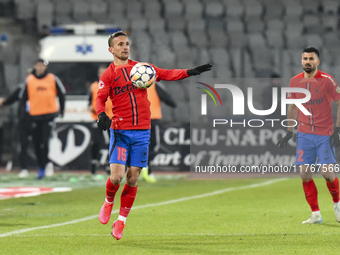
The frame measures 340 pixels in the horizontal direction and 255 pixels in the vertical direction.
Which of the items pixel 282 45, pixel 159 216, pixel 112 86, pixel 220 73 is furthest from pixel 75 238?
pixel 282 45

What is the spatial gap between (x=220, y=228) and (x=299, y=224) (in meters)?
0.85

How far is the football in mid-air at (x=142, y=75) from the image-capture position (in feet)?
18.9

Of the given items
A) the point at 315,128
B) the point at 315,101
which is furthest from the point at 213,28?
the point at 315,128

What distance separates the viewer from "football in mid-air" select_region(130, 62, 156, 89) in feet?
18.9

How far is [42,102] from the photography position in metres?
13.1

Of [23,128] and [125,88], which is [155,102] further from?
[125,88]

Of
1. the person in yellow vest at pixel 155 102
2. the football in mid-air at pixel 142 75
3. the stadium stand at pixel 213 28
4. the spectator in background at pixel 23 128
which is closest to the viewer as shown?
the football in mid-air at pixel 142 75

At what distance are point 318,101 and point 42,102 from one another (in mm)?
7188

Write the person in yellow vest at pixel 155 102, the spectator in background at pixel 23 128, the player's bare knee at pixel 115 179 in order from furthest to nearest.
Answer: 1. the spectator in background at pixel 23 128
2. the person in yellow vest at pixel 155 102
3. the player's bare knee at pixel 115 179

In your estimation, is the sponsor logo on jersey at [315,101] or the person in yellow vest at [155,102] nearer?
the sponsor logo on jersey at [315,101]

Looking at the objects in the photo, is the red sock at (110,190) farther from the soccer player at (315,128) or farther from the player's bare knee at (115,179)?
the soccer player at (315,128)

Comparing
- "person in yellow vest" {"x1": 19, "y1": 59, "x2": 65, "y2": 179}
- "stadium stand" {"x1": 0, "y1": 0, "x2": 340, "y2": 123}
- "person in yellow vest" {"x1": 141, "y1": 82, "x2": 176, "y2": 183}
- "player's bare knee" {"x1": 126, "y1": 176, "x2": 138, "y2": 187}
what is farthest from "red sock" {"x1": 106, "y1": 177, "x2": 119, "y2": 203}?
"stadium stand" {"x1": 0, "y1": 0, "x2": 340, "y2": 123}

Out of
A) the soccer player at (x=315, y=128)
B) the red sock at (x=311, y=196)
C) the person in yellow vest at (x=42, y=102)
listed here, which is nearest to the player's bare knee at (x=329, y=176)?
the soccer player at (x=315, y=128)

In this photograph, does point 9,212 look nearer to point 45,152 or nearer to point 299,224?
point 299,224
